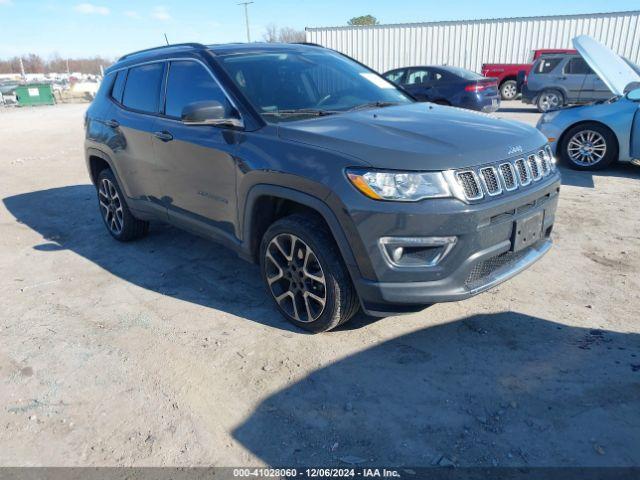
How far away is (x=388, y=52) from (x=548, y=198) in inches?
1014

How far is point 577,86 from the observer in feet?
50.1

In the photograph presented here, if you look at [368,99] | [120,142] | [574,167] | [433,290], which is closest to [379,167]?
[433,290]

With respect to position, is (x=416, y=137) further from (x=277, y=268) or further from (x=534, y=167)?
(x=277, y=268)

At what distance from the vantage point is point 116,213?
17.3 feet

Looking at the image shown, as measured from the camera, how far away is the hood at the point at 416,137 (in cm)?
264

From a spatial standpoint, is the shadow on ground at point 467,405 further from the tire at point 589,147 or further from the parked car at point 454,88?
the parked car at point 454,88

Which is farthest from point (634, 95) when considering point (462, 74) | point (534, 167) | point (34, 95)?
point (34, 95)

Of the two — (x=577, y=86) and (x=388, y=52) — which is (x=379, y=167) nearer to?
(x=577, y=86)

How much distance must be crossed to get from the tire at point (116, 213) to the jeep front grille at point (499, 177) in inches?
141

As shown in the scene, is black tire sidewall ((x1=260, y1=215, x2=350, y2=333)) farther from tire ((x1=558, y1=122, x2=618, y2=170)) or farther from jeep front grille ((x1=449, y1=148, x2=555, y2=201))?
tire ((x1=558, y1=122, x2=618, y2=170))

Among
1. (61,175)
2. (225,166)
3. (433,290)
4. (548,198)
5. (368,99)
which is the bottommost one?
(61,175)

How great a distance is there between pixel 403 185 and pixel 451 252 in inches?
17.7

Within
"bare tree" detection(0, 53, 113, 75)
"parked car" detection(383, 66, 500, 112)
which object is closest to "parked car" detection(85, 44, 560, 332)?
"parked car" detection(383, 66, 500, 112)

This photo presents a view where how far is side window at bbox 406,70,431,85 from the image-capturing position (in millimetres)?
13530
